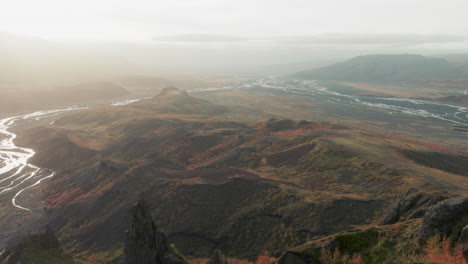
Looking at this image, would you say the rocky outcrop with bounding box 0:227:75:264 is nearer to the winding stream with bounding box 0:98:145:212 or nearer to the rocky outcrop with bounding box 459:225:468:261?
the winding stream with bounding box 0:98:145:212

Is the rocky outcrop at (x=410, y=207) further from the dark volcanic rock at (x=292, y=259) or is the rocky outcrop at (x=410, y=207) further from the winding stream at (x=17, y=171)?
the winding stream at (x=17, y=171)

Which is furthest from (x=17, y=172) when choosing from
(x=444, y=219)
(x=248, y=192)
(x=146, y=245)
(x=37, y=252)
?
(x=444, y=219)

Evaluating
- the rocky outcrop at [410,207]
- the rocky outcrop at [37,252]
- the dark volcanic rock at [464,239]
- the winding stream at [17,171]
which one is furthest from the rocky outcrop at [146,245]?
the winding stream at [17,171]

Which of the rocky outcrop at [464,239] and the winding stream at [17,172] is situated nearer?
Result: the rocky outcrop at [464,239]

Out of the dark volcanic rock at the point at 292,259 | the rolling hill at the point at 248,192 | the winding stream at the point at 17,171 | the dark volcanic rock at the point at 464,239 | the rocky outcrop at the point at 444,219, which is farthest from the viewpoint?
the winding stream at the point at 17,171

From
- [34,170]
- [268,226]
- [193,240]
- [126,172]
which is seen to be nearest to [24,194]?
[34,170]
